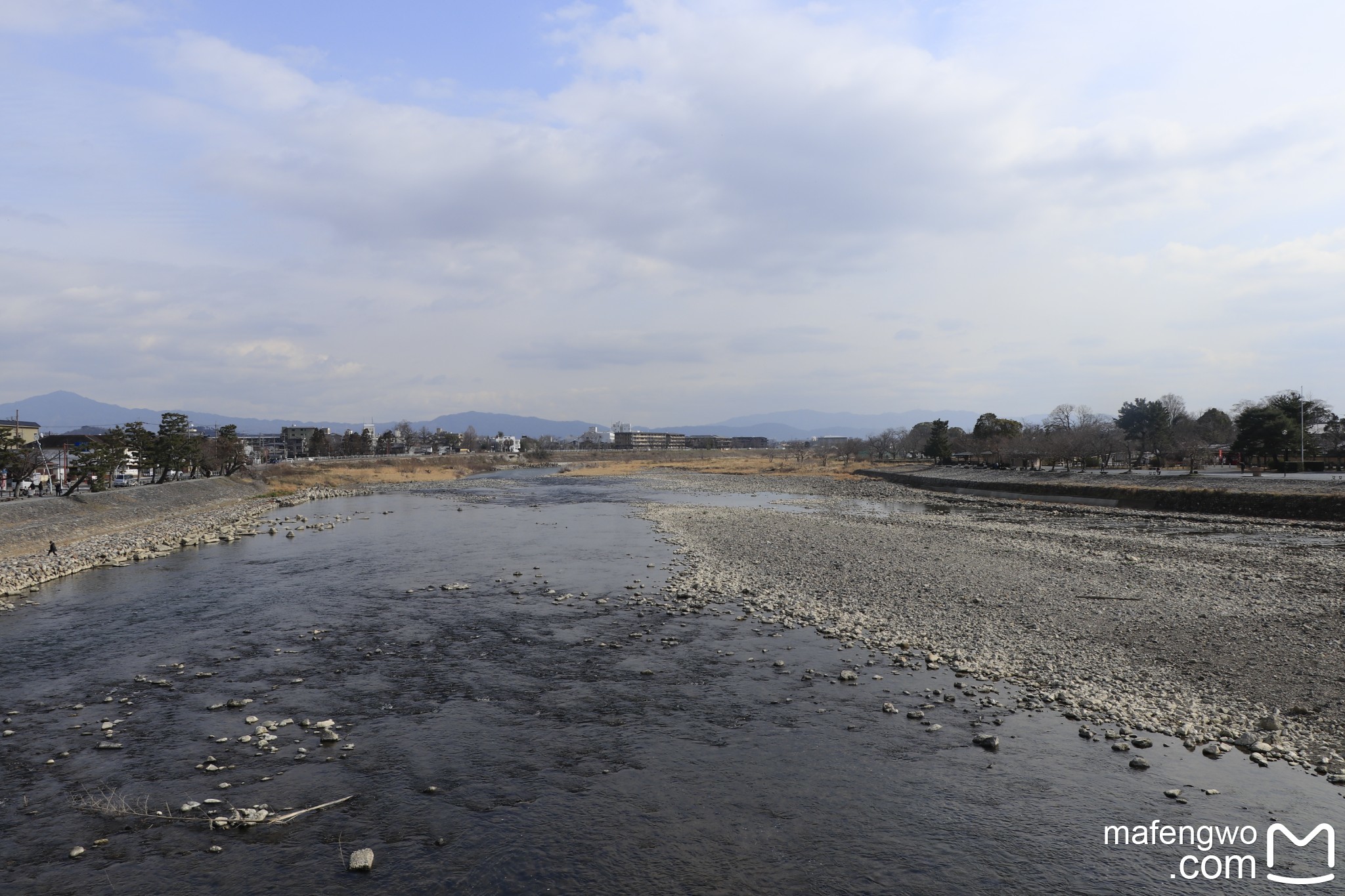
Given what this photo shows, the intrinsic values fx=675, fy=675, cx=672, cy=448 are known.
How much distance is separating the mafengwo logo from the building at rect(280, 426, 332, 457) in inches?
6041

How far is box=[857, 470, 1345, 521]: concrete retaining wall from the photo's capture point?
121 feet

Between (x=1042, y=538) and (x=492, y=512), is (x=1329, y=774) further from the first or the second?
(x=492, y=512)

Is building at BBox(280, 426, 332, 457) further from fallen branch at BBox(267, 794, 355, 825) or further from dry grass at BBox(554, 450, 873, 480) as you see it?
fallen branch at BBox(267, 794, 355, 825)

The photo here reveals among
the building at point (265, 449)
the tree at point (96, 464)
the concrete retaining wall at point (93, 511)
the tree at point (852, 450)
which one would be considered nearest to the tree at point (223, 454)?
the concrete retaining wall at point (93, 511)

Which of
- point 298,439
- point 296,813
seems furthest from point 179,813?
point 298,439

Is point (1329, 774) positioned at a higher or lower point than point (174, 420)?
lower

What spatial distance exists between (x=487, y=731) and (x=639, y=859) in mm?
4167

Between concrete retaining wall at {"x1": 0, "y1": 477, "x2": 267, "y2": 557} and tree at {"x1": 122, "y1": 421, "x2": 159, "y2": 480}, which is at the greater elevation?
tree at {"x1": 122, "y1": 421, "x2": 159, "y2": 480}

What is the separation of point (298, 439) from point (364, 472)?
96.3 m

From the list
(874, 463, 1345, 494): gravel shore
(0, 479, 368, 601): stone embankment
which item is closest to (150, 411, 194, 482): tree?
(0, 479, 368, 601): stone embankment

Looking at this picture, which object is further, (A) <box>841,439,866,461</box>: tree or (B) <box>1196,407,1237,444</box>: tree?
(A) <box>841,439,866,461</box>: tree

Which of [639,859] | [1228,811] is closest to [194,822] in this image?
[639,859]

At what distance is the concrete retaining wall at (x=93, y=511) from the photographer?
2969cm

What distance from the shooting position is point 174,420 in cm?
5400
